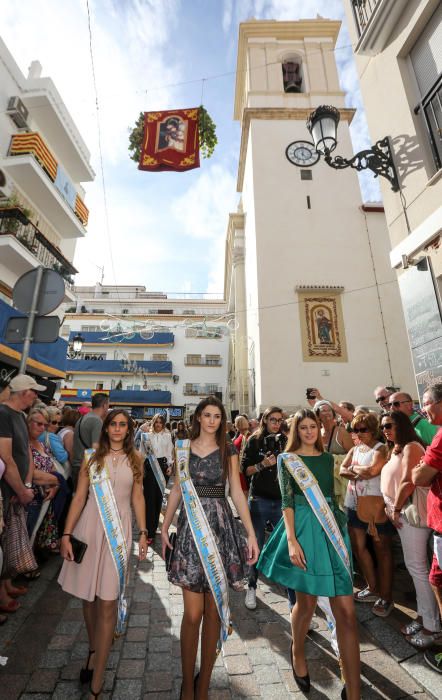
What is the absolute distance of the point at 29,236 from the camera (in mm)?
10938

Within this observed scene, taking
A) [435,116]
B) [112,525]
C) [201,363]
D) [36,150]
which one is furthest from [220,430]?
[201,363]

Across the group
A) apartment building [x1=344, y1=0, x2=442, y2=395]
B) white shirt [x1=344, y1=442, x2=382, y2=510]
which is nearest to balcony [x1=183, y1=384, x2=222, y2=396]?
apartment building [x1=344, y1=0, x2=442, y2=395]

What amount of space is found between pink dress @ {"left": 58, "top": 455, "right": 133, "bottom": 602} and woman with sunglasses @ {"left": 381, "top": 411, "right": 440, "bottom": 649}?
240 centimetres

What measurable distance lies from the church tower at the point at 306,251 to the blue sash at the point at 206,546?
1219 cm

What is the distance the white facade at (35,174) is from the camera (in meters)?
10.6

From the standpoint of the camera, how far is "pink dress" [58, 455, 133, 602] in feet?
7.69

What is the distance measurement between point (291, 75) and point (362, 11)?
1685 centimetres

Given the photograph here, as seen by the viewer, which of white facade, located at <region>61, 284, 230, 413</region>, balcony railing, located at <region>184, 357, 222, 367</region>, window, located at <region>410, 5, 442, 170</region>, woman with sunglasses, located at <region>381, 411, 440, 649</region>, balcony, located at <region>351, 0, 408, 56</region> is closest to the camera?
woman with sunglasses, located at <region>381, 411, 440, 649</region>

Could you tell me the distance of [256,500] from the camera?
3932 millimetres

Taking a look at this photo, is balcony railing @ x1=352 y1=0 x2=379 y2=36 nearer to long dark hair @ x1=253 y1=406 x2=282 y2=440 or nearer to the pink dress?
long dark hair @ x1=253 y1=406 x2=282 y2=440

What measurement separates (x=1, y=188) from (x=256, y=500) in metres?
12.3

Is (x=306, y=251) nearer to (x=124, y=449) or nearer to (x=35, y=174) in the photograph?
(x=35, y=174)

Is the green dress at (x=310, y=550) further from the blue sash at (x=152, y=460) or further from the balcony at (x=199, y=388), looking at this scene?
the balcony at (x=199, y=388)

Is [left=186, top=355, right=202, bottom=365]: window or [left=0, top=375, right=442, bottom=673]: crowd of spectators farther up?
[left=186, top=355, right=202, bottom=365]: window
